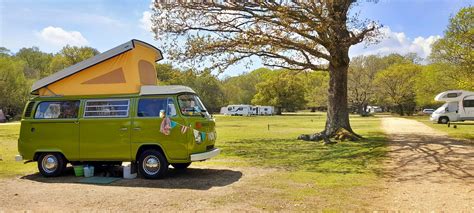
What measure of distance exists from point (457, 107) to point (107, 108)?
33.5 metres

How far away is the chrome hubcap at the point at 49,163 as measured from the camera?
409 inches

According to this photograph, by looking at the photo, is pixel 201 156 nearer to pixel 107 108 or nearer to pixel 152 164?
pixel 152 164

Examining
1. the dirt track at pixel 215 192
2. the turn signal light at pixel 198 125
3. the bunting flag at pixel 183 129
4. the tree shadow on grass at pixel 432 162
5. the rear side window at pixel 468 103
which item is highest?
the rear side window at pixel 468 103

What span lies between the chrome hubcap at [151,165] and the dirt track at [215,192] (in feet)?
1.06

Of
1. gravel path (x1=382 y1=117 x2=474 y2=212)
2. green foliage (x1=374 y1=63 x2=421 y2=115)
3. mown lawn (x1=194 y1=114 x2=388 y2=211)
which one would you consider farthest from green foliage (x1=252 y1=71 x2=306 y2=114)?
gravel path (x1=382 y1=117 x2=474 y2=212)

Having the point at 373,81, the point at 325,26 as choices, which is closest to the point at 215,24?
the point at 325,26

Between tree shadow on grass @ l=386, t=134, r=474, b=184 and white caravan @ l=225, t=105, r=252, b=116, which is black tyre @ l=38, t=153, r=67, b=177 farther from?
white caravan @ l=225, t=105, r=252, b=116

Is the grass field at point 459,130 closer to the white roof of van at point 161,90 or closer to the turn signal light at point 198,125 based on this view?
the turn signal light at point 198,125

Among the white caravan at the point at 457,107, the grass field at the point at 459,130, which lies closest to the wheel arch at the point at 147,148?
the grass field at the point at 459,130

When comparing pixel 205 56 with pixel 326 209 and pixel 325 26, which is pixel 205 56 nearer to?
pixel 325 26

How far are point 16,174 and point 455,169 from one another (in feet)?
37.6

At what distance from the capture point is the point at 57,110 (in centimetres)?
1048

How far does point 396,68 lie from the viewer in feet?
218

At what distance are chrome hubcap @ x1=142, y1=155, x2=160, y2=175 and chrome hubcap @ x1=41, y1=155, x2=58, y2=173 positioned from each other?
2.37 meters
